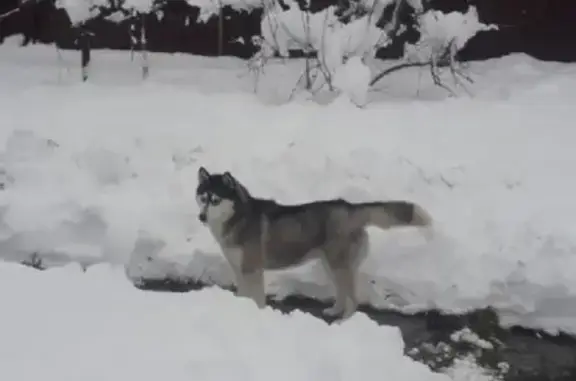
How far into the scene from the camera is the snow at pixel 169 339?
3.37 metres

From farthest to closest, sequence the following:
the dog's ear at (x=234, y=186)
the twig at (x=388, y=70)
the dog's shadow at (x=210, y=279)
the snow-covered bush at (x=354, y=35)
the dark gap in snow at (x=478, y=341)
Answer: the twig at (x=388, y=70)
the snow-covered bush at (x=354, y=35)
the dog's shadow at (x=210, y=279)
the dog's ear at (x=234, y=186)
the dark gap in snow at (x=478, y=341)

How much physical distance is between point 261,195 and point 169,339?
224cm

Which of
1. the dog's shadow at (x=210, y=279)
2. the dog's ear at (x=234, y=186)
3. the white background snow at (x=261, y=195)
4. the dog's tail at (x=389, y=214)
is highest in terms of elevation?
the dog's ear at (x=234, y=186)

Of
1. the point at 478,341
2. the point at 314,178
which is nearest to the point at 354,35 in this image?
the point at 314,178

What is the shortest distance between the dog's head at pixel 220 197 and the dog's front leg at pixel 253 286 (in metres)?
0.36

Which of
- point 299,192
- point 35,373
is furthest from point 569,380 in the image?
point 35,373

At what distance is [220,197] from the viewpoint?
4.73 m

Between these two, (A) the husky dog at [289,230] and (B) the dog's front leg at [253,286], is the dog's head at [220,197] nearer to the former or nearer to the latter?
(A) the husky dog at [289,230]

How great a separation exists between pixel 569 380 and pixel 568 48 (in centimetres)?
599

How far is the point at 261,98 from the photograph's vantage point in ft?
23.6

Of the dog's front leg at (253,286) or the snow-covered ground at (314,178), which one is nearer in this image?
the dog's front leg at (253,286)

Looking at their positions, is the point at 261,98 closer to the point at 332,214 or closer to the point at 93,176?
the point at 93,176

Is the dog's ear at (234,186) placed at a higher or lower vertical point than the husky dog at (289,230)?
higher

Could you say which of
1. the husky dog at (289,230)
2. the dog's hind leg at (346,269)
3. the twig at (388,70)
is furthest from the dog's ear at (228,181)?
the twig at (388,70)
